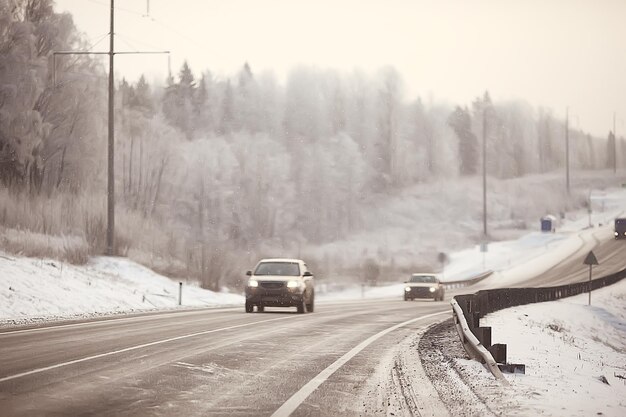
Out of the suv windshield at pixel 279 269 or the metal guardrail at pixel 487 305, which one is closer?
the metal guardrail at pixel 487 305

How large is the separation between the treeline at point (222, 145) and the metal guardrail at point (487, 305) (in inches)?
614

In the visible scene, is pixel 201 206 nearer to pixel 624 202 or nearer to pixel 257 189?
pixel 257 189

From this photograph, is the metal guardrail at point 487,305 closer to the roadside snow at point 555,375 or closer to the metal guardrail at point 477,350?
the metal guardrail at point 477,350

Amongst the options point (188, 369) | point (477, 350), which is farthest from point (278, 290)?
point (188, 369)

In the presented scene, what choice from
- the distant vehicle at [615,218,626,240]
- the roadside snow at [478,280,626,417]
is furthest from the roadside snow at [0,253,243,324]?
the distant vehicle at [615,218,626,240]

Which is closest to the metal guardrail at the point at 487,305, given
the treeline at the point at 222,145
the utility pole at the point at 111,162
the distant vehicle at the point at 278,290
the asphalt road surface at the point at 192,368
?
the asphalt road surface at the point at 192,368

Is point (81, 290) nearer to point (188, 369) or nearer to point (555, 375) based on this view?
point (188, 369)

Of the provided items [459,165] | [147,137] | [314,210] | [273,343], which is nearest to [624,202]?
→ [459,165]

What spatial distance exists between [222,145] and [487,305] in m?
95.5

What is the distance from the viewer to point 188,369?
→ 41.1ft

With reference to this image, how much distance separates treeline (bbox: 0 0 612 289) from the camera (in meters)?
43.1

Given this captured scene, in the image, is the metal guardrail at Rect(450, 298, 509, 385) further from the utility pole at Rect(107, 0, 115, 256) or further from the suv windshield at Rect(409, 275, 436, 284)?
the suv windshield at Rect(409, 275, 436, 284)

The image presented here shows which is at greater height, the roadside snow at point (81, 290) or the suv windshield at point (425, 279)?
the roadside snow at point (81, 290)

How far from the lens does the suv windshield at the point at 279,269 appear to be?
98.3 ft
